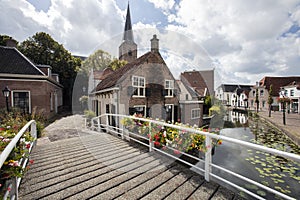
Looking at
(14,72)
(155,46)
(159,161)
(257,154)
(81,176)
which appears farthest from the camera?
(14,72)

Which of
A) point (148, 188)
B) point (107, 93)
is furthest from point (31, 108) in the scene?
point (148, 188)

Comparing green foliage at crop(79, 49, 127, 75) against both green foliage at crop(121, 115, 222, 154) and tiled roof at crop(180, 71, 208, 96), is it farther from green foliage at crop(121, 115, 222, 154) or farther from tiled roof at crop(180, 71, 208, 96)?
green foliage at crop(121, 115, 222, 154)

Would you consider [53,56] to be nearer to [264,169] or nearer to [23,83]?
[23,83]

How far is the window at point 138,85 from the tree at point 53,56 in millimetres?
16583

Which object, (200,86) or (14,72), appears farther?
(14,72)

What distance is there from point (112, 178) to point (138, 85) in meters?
5.53

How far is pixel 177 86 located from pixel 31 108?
1107 cm

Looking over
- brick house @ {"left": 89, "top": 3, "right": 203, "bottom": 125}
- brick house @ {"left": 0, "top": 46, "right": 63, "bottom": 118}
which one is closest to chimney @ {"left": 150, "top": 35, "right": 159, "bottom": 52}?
brick house @ {"left": 89, "top": 3, "right": 203, "bottom": 125}

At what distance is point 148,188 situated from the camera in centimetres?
199

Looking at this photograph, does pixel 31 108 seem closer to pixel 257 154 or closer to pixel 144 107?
pixel 144 107

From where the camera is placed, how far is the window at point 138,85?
718 cm

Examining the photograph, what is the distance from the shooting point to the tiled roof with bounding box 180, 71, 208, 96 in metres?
5.15

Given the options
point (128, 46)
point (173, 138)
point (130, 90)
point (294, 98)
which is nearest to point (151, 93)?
point (130, 90)

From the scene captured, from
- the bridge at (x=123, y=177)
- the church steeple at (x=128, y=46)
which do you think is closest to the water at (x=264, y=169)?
the bridge at (x=123, y=177)
